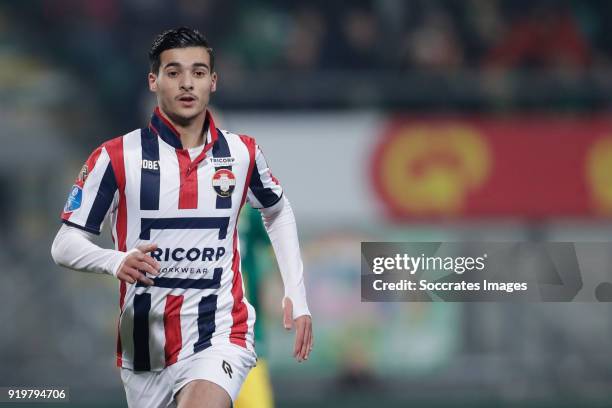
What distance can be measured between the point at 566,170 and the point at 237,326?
6906 millimetres

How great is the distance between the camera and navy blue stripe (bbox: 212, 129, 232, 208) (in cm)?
457

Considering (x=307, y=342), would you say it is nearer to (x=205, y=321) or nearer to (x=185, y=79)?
(x=205, y=321)

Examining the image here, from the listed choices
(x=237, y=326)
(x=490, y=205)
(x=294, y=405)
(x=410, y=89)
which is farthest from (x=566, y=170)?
(x=237, y=326)

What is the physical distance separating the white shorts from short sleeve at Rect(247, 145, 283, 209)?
61cm

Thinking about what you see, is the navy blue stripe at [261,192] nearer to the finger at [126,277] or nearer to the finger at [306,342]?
the finger at [306,342]

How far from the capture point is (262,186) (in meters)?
4.82

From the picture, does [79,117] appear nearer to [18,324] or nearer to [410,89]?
[18,324]

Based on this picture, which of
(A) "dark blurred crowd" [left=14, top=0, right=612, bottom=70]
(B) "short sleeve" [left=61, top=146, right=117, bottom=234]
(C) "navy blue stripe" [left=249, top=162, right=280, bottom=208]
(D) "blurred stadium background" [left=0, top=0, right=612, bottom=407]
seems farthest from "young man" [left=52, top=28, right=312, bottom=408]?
(A) "dark blurred crowd" [left=14, top=0, right=612, bottom=70]

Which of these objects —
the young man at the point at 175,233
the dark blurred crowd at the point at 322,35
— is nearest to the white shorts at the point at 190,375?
the young man at the point at 175,233

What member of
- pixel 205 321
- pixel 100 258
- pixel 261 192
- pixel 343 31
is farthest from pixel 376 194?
pixel 100 258

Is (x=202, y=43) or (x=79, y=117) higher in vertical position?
(x=79, y=117)

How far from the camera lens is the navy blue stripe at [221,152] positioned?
4566 mm

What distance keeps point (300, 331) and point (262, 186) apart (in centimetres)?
58

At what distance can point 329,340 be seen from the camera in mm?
10781
